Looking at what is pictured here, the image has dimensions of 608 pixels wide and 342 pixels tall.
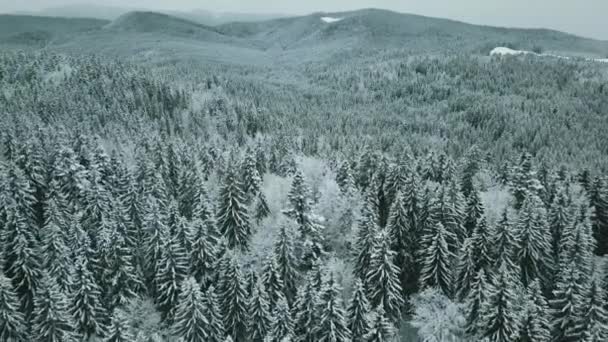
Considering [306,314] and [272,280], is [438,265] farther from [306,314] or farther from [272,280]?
[272,280]

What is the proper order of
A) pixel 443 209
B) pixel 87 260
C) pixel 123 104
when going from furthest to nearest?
pixel 123 104 → pixel 443 209 → pixel 87 260

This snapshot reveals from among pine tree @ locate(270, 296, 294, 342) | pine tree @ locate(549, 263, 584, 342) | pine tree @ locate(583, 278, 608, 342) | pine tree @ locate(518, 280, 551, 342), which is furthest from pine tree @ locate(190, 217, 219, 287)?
pine tree @ locate(583, 278, 608, 342)

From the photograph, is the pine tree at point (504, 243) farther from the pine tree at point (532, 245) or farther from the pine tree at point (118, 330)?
the pine tree at point (118, 330)

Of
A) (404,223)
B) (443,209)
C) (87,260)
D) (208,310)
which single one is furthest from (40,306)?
(443,209)

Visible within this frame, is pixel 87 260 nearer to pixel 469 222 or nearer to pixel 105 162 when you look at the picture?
pixel 105 162

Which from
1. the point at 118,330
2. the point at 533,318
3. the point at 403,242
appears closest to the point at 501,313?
the point at 533,318

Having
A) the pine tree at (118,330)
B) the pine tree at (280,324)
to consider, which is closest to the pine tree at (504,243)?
the pine tree at (280,324)
